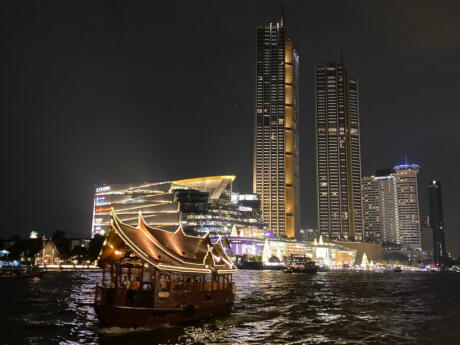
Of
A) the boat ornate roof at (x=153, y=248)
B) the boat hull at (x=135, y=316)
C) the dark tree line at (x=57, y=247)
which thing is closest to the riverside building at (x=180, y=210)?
the dark tree line at (x=57, y=247)

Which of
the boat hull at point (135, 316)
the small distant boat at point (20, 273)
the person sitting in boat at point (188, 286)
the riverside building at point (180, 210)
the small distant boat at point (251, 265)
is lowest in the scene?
the small distant boat at point (251, 265)

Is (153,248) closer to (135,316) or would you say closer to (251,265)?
(135,316)

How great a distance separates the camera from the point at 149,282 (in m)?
25.2

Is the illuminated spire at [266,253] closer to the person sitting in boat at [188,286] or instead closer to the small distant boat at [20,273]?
the small distant boat at [20,273]

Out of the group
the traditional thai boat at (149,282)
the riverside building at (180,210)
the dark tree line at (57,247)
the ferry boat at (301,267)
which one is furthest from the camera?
the riverside building at (180,210)

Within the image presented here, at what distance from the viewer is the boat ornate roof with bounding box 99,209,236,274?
24422 mm

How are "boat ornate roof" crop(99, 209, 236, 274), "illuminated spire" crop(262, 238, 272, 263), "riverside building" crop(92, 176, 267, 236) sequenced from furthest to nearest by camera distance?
1. "riverside building" crop(92, 176, 267, 236)
2. "illuminated spire" crop(262, 238, 272, 263)
3. "boat ornate roof" crop(99, 209, 236, 274)

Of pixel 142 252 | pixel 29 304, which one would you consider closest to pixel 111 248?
pixel 142 252

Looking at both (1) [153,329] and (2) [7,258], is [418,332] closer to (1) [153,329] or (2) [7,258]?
(1) [153,329]

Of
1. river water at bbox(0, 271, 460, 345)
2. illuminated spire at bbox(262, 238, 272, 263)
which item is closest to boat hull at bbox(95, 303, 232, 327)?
river water at bbox(0, 271, 460, 345)

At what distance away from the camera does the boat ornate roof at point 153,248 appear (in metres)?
24.4

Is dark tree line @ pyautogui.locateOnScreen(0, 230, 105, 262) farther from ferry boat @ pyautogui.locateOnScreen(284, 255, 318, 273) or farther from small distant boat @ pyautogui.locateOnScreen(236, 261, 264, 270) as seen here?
small distant boat @ pyautogui.locateOnScreen(236, 261, 264, 270)

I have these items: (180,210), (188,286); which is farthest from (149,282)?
(180,210)

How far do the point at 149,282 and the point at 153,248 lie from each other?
1975 mm
